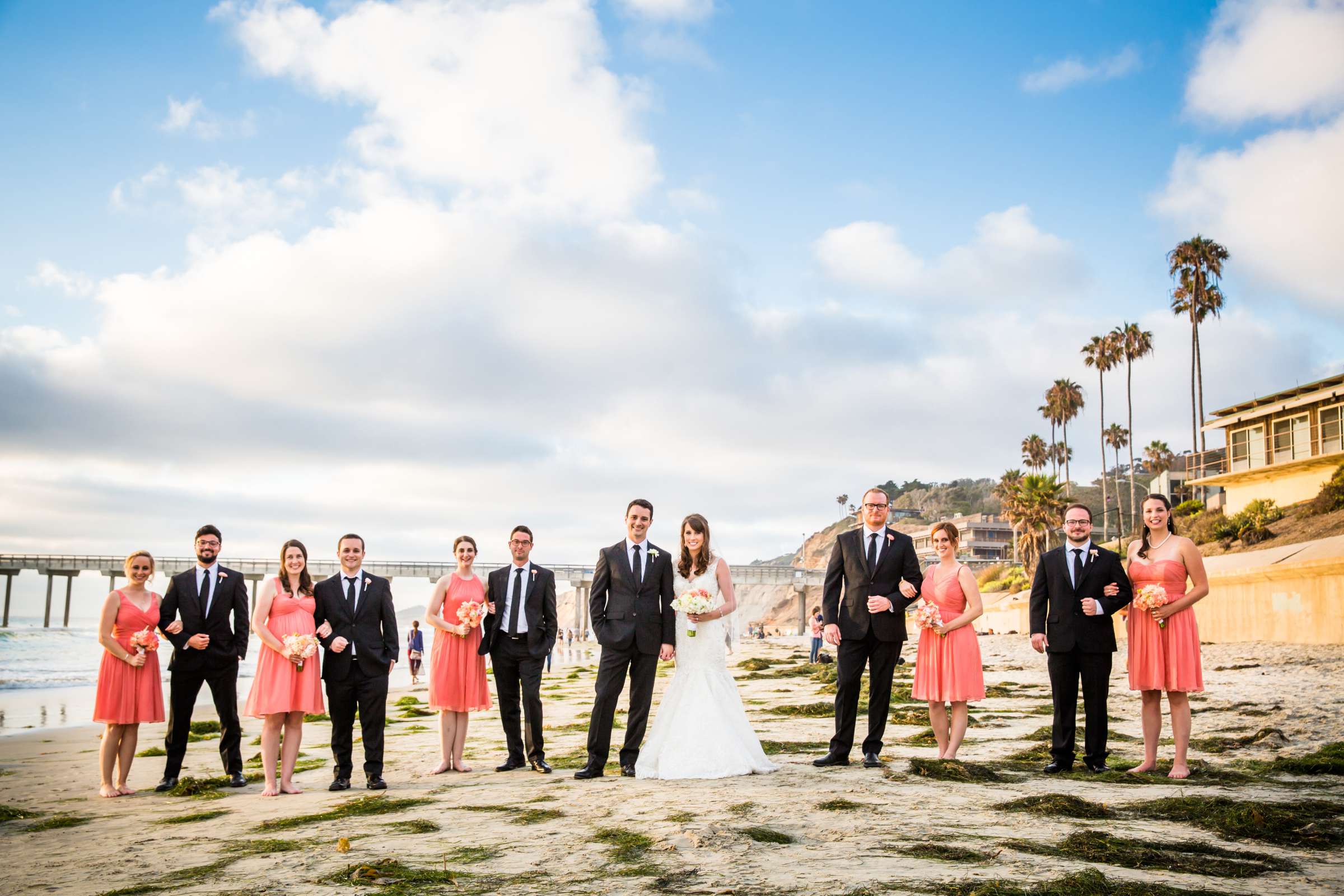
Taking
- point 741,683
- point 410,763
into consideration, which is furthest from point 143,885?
point 741,683

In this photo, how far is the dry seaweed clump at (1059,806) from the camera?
220 inches

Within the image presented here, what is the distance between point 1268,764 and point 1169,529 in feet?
6.56

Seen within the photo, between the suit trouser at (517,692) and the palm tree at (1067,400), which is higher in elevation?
the palm tree at (1067,400)

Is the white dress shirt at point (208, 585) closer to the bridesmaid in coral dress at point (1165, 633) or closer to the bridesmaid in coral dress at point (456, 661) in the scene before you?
the bridesmaid in coral dress at point (456, 661)

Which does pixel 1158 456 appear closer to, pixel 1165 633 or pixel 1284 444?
pixel 1284 444

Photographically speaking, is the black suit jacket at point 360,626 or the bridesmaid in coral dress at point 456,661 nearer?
the black suit jacket at point 360,626

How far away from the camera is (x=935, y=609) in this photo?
830 cm

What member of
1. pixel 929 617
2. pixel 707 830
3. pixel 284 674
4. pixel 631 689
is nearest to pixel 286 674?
pixel 284 674

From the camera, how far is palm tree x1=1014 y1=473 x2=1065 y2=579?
189 ft

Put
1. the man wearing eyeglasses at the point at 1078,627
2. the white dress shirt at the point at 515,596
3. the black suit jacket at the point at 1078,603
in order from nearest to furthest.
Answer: the man wearing eyeglasses at the point at 1078,627, the black suit jacket at the point at 1078,603, the white dress shirt at the point at 515,596

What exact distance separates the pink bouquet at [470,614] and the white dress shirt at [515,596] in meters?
0.22

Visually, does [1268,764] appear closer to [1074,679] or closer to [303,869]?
[1074,679]

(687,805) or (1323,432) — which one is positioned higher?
(1323,432)

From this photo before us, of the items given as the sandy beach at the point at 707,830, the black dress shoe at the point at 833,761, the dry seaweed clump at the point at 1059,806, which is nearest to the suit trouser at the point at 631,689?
the sandy beach at the point at 707,830
